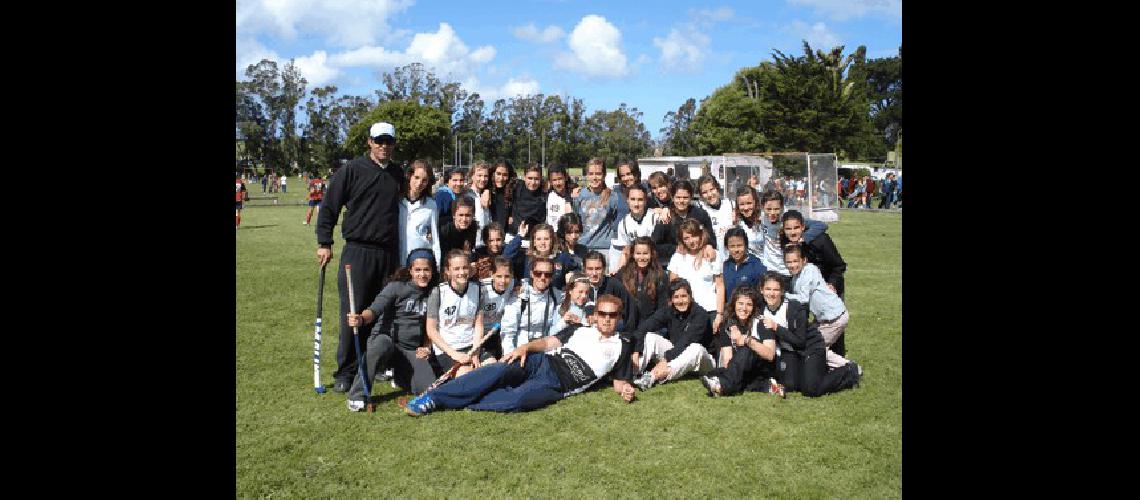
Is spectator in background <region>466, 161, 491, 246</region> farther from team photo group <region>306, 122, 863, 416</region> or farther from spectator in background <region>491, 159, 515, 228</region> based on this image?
team photo group <region>306, 122, 863, 416</region>

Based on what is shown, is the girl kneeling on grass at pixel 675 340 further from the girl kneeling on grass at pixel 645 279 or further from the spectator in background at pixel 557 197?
the spectator in background at pixel 557 197

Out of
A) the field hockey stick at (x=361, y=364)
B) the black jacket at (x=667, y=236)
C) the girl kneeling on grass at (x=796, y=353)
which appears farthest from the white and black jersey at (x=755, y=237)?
the field hockey stick at (x=361, y=364)

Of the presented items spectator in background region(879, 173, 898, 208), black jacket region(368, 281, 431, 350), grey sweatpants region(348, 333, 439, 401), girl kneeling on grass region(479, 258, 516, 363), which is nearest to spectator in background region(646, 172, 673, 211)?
girl kneeling on grass region(479, 258, 516, 363)

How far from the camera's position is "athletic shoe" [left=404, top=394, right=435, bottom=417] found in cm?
521

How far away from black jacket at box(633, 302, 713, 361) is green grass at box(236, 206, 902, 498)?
32 cm

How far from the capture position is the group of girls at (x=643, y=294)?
5.79 metres

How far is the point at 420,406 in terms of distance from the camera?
5.24 meters

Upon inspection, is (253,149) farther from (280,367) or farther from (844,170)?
(280,367)

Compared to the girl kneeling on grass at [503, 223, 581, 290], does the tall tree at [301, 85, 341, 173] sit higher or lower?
higher

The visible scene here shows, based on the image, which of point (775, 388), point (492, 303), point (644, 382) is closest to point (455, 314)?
point (492, 303)
